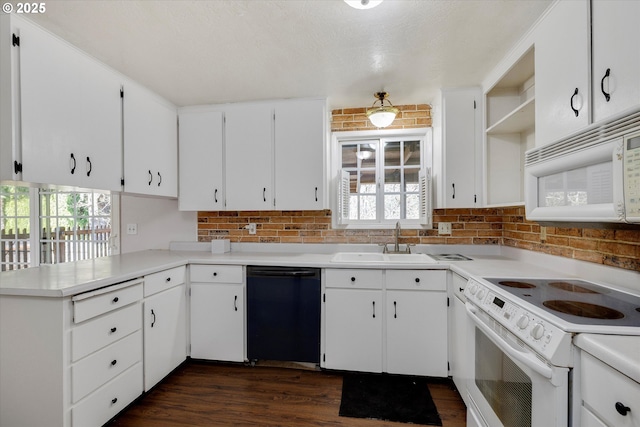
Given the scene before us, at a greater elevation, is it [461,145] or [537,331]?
[461,145]

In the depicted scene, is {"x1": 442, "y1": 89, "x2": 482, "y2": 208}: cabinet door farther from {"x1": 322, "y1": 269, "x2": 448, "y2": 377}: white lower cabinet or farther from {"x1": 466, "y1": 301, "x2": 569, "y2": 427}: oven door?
{"x1": 466, "y1": 301, "x2": 569, "y2": 427}: oven door

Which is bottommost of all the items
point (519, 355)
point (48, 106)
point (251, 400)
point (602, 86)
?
point (251, 400)

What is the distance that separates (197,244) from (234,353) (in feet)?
3.88

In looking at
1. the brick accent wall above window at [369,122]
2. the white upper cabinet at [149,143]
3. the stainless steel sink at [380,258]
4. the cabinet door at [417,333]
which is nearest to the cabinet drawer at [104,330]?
the white upper cabinet at [149,143]

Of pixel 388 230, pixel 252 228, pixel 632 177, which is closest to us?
pixel 632 177

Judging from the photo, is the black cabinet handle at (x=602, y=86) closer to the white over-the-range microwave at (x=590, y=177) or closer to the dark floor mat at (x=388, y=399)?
the white over-the-range microwave at (x=590, y=177)

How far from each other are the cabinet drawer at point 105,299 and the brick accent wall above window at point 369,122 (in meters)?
2.17

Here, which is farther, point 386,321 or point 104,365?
point 386,321

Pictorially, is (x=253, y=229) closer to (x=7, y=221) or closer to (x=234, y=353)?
(x=234, y=353)

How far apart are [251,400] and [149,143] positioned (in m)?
2.16

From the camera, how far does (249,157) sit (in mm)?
2715

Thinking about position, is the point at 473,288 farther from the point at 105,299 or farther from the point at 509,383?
the point at 105,299

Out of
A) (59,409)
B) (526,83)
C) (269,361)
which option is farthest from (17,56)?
(526,83)

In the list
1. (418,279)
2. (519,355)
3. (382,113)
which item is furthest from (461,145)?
(519,355)
